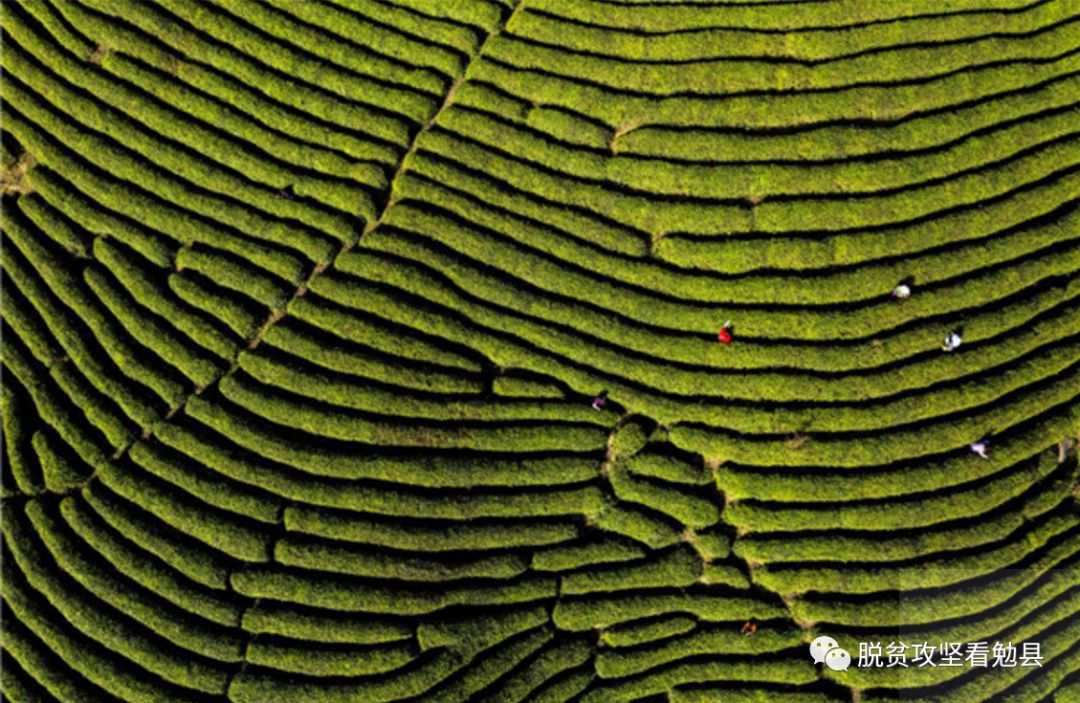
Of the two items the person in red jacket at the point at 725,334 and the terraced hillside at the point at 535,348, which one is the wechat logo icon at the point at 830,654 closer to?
the terraced hillside at the point at 535,348

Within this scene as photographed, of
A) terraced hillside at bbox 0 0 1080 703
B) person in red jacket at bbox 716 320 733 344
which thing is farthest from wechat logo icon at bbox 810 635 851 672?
person in red jacket at bbox 716 320 733 344

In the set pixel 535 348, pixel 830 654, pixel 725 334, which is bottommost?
pixel 830 654

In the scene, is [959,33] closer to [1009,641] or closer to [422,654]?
[1009,641]

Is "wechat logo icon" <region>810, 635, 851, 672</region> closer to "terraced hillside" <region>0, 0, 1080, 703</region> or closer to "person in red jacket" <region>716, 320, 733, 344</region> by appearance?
"terraced hillside" <region>0, 0, 1080, 703</region>

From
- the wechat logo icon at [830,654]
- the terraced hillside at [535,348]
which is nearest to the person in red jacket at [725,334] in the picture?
the terraced hillside at [535,348]

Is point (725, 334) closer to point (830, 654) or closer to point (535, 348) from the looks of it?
point (535, 348)

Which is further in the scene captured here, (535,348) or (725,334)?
(535,348)

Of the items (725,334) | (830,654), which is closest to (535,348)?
(725,334)
